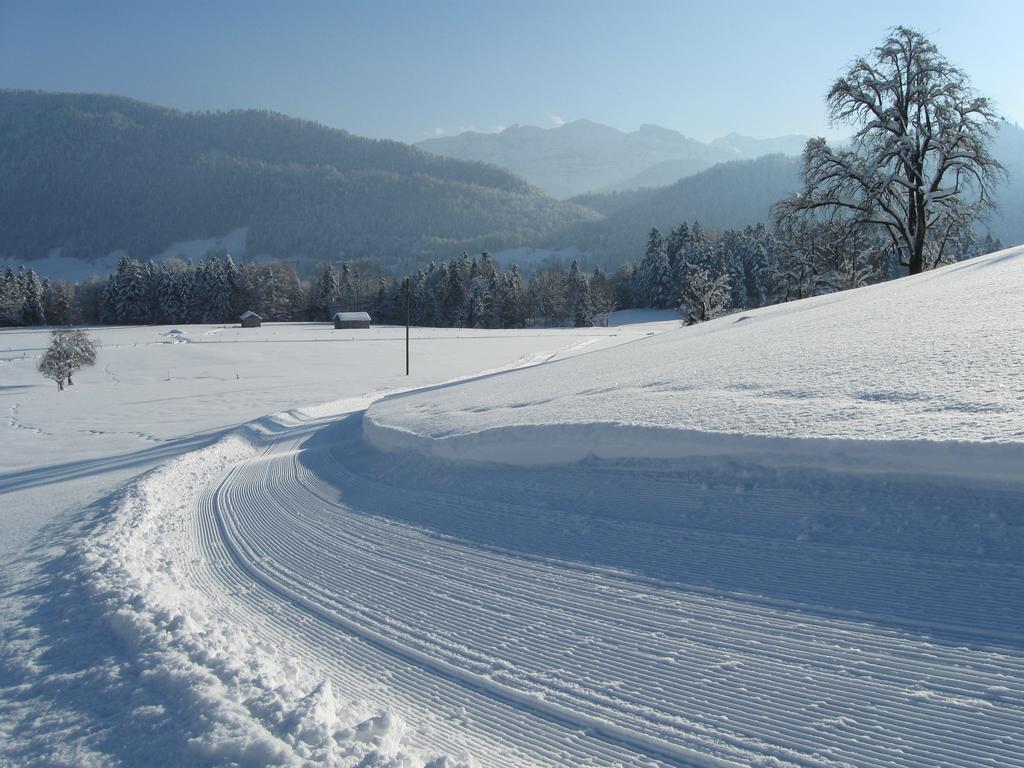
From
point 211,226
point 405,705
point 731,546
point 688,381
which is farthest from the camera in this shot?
point 211,226

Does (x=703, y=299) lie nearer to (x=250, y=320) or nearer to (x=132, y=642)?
(x=132, y=642)

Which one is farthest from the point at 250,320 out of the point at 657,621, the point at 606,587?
Answer: the point at 657,621

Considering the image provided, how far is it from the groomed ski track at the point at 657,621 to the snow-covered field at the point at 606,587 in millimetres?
17

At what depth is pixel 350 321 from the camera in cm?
6906

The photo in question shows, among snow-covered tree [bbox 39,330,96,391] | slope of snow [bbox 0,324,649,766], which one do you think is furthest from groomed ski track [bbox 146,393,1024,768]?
snow-covered tree [bbox 39,330,96,391]

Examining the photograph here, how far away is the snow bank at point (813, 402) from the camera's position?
4.18 meters

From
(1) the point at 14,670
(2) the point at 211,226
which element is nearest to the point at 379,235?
(2) the point at 211,226

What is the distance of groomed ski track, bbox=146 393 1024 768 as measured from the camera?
274 centimetres

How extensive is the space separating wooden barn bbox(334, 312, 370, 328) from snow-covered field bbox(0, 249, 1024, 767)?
205ft

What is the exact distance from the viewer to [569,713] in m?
3.07

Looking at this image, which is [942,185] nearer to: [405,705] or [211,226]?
[405,705]

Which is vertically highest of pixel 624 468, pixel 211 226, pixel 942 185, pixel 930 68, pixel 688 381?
pixel 211 226

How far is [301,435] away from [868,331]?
429 inches

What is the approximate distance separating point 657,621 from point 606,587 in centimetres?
54
